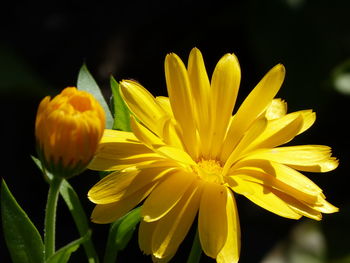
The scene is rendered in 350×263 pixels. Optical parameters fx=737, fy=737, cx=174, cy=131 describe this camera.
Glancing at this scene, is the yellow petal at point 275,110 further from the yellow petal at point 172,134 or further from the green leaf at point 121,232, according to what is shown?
the green leaf at point 121,232

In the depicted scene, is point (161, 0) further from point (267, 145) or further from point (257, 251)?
point (267, 145)

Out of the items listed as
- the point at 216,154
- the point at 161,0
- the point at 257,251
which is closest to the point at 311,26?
the point at 161,0

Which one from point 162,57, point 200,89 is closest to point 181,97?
point 200,89

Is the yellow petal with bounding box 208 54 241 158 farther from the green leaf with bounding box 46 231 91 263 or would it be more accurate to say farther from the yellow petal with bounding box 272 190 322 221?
the green leaf with bounding box 46 231 91 263

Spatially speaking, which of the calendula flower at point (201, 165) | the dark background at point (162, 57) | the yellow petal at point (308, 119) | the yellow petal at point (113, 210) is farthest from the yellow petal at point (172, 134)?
the dark background at point (162, 57)

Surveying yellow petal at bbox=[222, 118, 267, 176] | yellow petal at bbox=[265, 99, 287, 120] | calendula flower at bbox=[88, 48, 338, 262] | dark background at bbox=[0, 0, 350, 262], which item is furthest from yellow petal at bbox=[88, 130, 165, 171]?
dark background at bbox=[0, 0, 350, 262]
